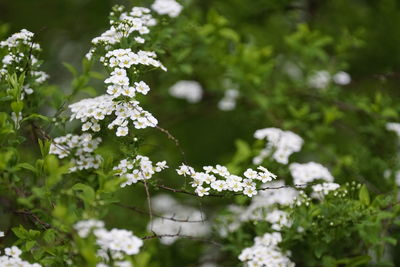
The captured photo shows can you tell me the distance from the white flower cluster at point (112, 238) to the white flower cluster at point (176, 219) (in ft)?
5.72

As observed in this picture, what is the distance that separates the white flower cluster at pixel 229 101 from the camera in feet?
14.7

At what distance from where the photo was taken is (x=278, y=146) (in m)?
3.40

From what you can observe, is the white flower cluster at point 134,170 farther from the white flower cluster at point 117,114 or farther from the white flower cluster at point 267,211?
the white flower cluster at point 267,211

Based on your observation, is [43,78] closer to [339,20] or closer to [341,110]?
[341,110]

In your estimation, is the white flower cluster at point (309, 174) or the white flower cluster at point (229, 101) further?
the white flower cluster at point (229, 101)

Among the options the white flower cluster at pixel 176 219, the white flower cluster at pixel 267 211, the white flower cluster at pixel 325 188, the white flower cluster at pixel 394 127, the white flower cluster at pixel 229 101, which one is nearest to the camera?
the white flower cluster at pixel 325 188

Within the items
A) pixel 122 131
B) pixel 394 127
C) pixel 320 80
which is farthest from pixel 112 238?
pixel 320 80

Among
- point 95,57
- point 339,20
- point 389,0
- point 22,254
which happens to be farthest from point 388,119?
point 22,254

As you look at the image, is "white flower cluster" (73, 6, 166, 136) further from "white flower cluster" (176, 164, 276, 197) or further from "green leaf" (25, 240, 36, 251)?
"green leaf" (25, 240, 36, 251)

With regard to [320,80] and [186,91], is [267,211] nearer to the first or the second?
[320,80]

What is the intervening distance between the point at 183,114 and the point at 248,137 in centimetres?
86

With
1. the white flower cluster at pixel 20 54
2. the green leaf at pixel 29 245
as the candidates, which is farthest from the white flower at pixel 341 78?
the green leaf at pixel 29 245

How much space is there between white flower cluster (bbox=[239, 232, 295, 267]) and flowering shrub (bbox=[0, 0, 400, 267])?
0.01 meters

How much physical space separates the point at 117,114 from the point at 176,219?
1.55 metres
